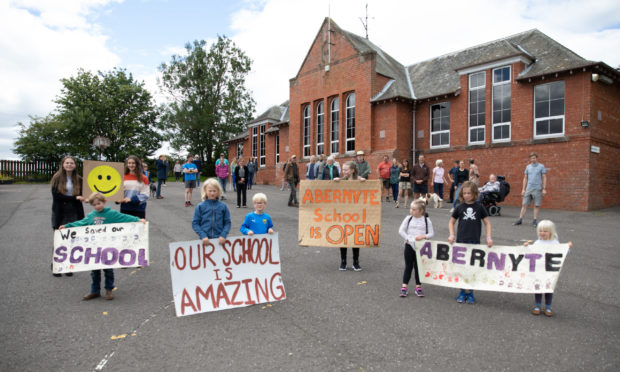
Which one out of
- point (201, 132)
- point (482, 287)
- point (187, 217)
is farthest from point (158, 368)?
point (201, 132)

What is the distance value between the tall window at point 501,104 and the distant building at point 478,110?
5 cm

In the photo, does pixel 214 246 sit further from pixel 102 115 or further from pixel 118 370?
pixel 102 115

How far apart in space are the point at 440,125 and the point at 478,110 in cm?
220

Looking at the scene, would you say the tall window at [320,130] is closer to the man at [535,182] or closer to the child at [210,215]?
the man at [535,182]

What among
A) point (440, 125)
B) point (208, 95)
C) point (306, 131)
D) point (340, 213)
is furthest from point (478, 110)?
point (208, 95)

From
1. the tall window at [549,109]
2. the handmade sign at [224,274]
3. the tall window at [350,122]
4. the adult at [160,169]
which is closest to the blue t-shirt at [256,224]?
the handmade sign at [224,274]

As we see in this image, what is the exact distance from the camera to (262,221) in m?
5.53

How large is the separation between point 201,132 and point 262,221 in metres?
41.6

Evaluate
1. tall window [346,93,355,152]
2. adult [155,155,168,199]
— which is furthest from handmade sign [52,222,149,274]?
tall window [346,93,355,152]

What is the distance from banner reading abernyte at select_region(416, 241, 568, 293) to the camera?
477 cm

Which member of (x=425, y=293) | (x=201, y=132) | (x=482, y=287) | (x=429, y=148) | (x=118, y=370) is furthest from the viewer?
(x=201, y=132)

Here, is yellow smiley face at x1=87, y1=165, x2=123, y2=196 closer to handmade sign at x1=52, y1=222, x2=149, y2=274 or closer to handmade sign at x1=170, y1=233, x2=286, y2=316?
handmade sign at x1=52, y1=222, x2=149, y2=274

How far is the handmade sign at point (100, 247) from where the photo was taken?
17.3 ft

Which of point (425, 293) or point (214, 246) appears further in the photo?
point (425, 293)
